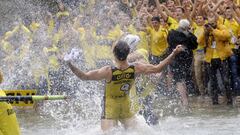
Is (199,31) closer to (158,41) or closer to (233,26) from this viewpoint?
(233,26)

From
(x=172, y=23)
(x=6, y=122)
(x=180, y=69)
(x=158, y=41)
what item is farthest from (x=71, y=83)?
(x=6, y=122)

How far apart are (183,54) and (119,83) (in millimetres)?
5056

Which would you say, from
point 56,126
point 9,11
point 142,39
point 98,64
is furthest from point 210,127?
point 9,11

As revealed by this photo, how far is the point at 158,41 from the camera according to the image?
14.7 metres

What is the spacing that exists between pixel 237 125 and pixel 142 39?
391 centimetres

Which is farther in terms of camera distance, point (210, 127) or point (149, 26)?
point (149, 26)

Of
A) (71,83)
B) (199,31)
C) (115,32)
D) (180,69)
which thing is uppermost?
(115,32)

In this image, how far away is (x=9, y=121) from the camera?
24.9 ft

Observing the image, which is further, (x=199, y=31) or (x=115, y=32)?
(x=115, y=32)

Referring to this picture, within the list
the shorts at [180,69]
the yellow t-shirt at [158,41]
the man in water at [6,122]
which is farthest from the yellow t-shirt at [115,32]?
the man in water at [6,122]

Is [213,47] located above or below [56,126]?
above

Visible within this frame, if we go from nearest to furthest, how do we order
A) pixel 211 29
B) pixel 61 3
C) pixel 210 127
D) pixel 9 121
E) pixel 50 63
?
pixel 9 121 → pixel 210 127 → pixel 211 29 → pixel 50 63 → pixel 61 3

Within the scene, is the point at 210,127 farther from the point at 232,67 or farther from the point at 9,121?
the point at 9,121

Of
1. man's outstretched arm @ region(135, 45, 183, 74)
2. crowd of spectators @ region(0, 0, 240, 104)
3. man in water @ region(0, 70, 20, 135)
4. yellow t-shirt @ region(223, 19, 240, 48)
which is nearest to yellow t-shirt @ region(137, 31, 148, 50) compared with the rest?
crowd of spectators @ region(0, 0, 240, 104)
